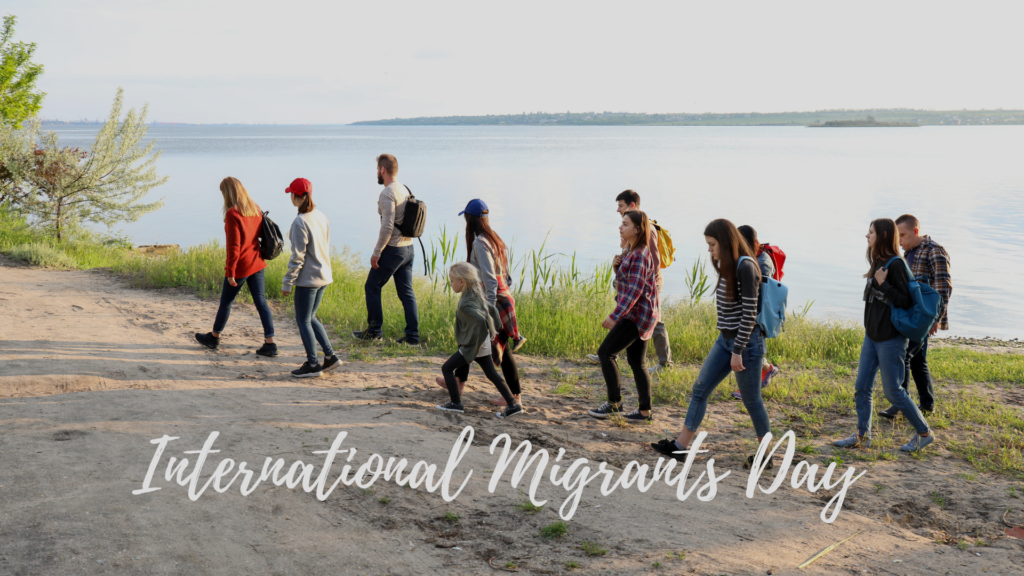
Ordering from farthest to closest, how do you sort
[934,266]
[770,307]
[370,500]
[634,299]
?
1. [934,266]
2. [634,299]
3. [770,307]
4. [370,500]

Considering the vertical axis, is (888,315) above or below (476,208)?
below

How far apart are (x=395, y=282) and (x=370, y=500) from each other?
4128mm

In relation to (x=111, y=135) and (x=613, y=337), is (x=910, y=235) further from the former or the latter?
(x=111, y=135)

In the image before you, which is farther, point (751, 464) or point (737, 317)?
point (751, 464)

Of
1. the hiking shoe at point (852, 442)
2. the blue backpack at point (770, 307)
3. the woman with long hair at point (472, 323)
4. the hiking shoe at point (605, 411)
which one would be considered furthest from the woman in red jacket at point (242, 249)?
the hiking shoe at point (852, 442)

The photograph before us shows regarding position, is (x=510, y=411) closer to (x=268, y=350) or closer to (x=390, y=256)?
(x=390, y=256)

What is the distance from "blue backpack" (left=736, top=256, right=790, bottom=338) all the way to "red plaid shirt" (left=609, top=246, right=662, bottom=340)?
1.03 meters

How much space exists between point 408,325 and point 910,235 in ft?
18.0

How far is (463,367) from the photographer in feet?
21.3

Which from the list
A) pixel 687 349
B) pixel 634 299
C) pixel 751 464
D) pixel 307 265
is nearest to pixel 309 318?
pixel 307 265

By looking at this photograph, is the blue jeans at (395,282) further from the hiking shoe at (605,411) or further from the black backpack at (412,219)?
the hiking shoe at (605,411)

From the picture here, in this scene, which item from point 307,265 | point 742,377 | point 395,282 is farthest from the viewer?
point 395,282

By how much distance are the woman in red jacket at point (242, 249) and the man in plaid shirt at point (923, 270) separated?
20.7ft

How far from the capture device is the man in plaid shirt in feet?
21.1
